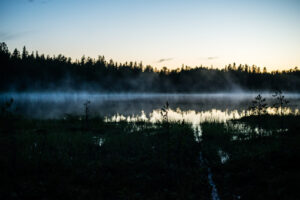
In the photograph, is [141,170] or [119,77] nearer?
[141,170]

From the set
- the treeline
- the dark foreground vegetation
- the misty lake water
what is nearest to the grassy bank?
the dark foreground vegetation

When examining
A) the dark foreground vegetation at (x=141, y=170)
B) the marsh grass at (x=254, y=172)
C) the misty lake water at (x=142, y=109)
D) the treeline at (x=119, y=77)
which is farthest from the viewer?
the treeline at (x=119, y=77)

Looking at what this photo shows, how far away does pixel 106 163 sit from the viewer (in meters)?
11.0

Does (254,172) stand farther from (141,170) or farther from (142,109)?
(142,109)

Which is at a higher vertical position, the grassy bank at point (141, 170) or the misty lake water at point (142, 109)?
the misty lake water at point (142, 109)

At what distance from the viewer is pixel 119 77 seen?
5669 inches

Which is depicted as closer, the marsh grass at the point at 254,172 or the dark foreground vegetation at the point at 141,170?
the marsh grass at the point at 254,172

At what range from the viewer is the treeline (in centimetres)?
9369

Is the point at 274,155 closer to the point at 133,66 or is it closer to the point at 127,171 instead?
the point at 127,171

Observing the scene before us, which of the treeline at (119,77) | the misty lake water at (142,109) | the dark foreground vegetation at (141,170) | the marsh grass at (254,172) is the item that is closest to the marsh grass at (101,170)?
the dark foreground vegetation at (141,170)

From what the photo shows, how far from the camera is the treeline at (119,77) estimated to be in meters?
93.7

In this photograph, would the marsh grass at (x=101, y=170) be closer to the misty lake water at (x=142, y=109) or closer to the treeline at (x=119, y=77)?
the misty lake water at (x=142, y=109)

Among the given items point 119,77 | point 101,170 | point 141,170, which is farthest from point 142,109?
point 119,77

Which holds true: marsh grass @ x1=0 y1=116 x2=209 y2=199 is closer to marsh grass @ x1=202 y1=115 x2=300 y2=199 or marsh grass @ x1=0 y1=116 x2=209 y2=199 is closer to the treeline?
marsh grass @ x1=202 y1=115 x2=300 y2=199
